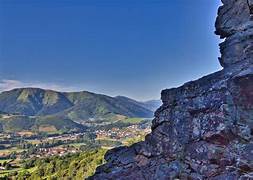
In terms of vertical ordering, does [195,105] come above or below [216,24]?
below

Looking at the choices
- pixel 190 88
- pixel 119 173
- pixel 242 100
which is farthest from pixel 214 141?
pixel 119 173

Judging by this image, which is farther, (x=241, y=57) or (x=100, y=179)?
(x=100, y=179)

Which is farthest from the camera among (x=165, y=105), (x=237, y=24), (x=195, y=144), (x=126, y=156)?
(x=126, y=156)

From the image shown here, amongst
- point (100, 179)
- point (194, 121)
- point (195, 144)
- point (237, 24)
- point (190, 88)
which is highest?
point (237, 24)

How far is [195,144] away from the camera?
18156mm

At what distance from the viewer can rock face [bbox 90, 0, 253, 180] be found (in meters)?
16.5

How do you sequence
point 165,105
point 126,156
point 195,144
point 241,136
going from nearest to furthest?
point 241,136, point 195,144, point 165,105, point 126,156

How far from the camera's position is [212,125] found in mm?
17656

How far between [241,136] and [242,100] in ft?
5.71

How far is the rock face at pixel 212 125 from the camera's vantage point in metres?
16.5

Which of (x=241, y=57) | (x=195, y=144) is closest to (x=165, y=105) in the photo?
(x=195, y=144)

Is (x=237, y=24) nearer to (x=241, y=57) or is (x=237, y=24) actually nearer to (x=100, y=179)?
(x=241, y=57)

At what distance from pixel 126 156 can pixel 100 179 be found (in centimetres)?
240

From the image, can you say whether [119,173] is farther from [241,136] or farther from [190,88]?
[241,136]
